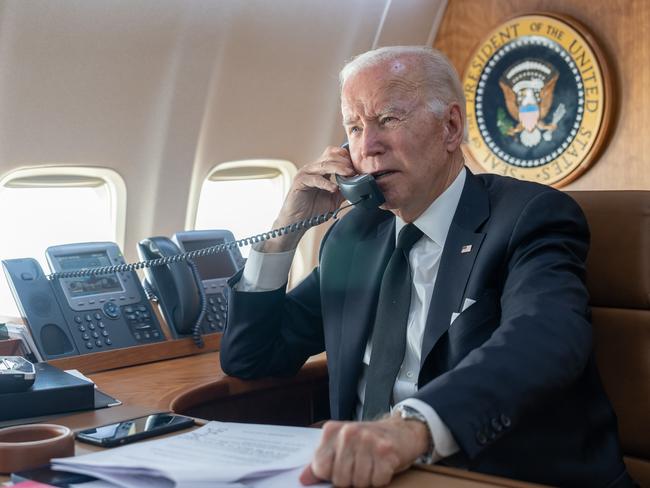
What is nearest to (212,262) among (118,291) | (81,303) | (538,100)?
(118,291)

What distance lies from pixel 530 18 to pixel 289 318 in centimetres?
257

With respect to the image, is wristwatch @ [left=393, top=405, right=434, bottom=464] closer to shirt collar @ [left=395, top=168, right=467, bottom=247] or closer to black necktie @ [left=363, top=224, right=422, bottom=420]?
black necktie @ [left=363, top=224, right=422, bottom=420]

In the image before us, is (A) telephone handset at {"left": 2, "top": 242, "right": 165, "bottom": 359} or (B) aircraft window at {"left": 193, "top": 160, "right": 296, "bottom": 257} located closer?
(A) telephone handset at {"left": 2, "top": 242, "right": 165, "bottom": 359}

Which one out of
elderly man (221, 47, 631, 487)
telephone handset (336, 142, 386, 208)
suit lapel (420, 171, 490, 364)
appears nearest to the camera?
elderly man (221, 47, 631, 487)

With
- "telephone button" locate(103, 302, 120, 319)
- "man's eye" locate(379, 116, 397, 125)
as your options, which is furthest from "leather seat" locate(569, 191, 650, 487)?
"telephone button" locate(103, 302, 120, 319)

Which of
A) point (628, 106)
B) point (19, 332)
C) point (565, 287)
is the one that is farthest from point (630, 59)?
point (19, 332)

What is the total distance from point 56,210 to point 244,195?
3.19 feet

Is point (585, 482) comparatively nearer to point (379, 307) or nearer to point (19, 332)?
point (379, 307)

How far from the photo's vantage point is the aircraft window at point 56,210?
327 centimetres

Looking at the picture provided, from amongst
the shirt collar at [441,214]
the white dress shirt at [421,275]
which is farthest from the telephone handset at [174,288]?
the shirt collar at [441,214]

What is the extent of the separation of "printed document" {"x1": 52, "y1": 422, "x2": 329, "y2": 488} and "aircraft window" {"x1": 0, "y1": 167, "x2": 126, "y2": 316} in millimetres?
2190

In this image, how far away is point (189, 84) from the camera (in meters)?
3.39

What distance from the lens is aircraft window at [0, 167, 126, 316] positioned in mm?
3271

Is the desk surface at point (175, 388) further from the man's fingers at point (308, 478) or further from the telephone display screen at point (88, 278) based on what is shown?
the telephone display screen at point (88, 278)
